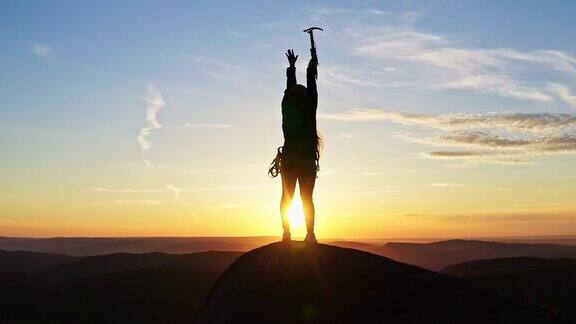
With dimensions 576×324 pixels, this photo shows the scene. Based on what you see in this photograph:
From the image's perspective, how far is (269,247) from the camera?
10609 mm

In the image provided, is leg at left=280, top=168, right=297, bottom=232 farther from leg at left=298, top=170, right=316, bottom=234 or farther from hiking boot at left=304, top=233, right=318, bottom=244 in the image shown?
hiking boot at left=304, top=233, right=318, bottom=244

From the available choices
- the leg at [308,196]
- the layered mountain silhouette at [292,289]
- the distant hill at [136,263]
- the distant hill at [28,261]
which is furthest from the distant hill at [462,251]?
the leg at [308,196]

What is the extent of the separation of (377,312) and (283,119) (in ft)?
13.4

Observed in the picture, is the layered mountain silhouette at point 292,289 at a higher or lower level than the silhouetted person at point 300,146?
lower

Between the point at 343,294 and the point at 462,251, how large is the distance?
104m

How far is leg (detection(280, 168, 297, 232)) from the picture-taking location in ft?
36.0

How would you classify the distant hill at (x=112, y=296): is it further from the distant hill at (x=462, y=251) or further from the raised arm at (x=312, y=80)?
the distant hill at (x=462, y=251)

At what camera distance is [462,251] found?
108 m

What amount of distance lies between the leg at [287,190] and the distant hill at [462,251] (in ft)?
281

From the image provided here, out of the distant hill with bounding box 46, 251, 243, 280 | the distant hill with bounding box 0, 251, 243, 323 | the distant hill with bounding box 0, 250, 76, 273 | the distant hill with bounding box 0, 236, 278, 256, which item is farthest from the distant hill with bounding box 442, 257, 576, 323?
the distant hill with bounding box 0, 236, 278, 256

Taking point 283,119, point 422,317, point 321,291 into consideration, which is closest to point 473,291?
point 422,317

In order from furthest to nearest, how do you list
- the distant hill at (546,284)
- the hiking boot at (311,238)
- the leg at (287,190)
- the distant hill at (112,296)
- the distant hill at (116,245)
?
the distant hill at (116,245)
the distant hill at (112,296)
the distant hill at (546,284)
the leg at (287,190)
the hiking boot at (311,238)

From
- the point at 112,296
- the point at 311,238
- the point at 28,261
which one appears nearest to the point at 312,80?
the point at 311,238

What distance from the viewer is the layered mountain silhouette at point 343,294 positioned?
8.12 metres
